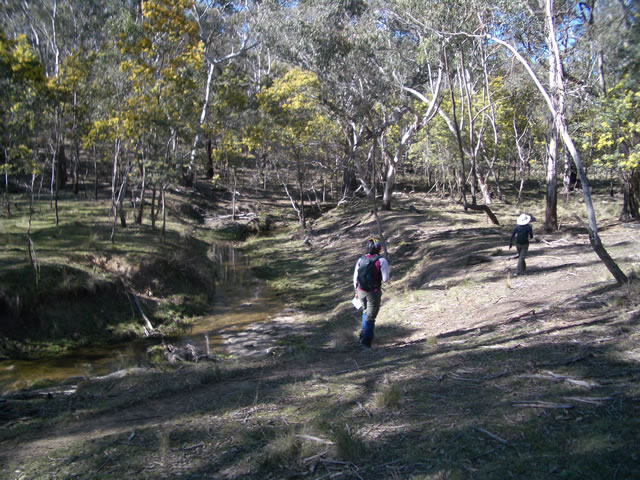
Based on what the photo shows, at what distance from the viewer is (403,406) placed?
5.57 meters

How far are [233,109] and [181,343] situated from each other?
16.0 m

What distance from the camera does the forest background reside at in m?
12.9

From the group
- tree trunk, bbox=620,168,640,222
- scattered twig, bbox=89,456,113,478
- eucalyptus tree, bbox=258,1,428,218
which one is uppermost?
eucalyptus tree, bbox=258,1,428,218

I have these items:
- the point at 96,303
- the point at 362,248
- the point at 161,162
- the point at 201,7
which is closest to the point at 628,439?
the point at 96,303

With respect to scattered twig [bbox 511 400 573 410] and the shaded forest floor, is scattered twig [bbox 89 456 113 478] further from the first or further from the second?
scattered twig [bbox 511 400 573 410]

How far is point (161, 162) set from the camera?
18219 millimetres

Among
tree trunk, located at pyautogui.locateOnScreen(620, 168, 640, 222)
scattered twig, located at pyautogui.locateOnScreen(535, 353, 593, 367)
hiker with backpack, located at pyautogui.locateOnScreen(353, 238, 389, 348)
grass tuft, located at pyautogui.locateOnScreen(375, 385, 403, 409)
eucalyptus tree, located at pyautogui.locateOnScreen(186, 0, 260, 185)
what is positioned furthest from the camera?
eucalyptus tree, located at pyautogui.locateOnScreen(186, 0, 260, 185)

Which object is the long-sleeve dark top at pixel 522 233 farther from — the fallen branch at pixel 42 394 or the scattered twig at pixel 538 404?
the fallen branch at pixel 42 394

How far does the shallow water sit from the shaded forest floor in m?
2.13

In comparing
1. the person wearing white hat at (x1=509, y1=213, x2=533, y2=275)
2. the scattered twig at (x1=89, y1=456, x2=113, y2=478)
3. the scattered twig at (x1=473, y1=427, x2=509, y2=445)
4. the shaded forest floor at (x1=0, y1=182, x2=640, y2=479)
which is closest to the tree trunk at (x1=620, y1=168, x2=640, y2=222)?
the shaded forest floor at (x1=0, y1=182, x2=640, y2=479)

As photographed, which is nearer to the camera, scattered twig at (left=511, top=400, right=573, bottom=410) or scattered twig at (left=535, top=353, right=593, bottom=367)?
scattered twig at (left=511, top=400, right=573, bottom=410)

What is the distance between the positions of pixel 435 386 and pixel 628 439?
2.33 metres

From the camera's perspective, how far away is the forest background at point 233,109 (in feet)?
42.3

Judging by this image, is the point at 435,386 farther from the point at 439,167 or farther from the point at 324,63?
the point at 439,167
